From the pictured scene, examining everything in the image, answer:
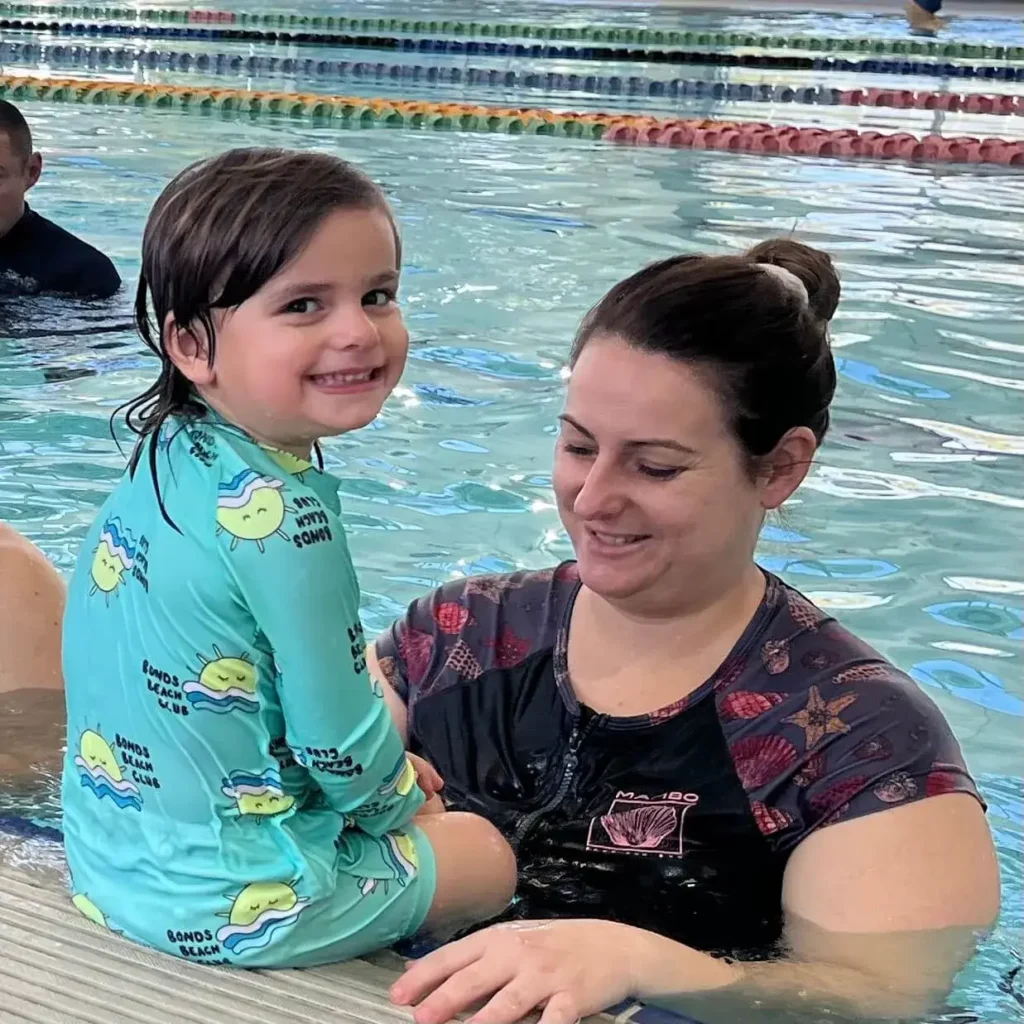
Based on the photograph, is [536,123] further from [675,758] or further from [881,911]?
[881,911]

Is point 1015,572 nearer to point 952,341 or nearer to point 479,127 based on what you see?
point 952,341

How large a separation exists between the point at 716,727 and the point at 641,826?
0.18 meters

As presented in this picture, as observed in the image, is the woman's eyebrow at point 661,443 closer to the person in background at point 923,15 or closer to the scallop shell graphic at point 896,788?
the scallop shell graphic at point 896,788

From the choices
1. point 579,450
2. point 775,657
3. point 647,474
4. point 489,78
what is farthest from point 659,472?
point 489,78

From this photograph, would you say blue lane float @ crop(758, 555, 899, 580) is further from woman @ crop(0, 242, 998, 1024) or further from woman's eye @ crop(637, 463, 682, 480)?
woman's eye @ crop(637, 463, 682, 480)

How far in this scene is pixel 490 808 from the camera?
2359mm

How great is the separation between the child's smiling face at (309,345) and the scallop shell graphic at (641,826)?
744 millimetres

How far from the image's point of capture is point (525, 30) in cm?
1664

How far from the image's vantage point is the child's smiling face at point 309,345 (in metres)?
1.78

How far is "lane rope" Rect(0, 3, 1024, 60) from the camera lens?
51.7 feet

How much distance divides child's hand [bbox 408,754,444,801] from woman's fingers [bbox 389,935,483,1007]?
0.28m

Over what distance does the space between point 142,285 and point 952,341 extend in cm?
470

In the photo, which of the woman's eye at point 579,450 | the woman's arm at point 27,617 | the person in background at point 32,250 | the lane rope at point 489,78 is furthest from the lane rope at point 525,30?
the woman's eye at point 579,450

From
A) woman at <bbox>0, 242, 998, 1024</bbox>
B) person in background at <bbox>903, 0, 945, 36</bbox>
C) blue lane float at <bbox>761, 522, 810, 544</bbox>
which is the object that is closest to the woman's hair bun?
woman at <bbox>0, 242, 998, 1024</bbox>
